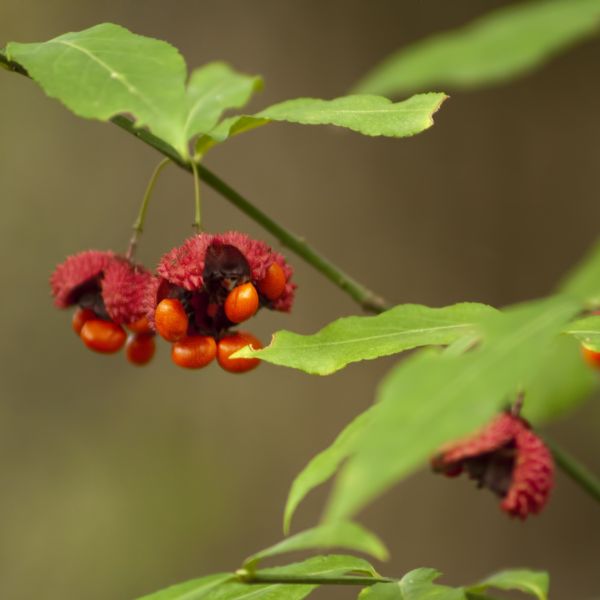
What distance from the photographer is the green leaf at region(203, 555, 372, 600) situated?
905 mm

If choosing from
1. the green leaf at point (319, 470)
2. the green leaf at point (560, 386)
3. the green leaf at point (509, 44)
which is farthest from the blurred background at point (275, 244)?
the green leaf at point (509, 44)

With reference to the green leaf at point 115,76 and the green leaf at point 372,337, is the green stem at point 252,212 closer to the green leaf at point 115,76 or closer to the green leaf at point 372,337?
the green leaf at point 115,76

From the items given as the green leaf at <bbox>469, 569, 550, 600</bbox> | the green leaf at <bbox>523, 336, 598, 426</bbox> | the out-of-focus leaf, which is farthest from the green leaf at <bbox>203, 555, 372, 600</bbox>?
the green leaf at <bbox>523, 336, 598, 426</bbox>

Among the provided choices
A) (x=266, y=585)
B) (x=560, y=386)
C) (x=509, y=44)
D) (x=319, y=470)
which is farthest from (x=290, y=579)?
(x=560, y=386)

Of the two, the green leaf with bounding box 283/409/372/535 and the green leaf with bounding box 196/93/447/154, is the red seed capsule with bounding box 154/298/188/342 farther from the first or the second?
the green leaf with bounding box 283/409/372/535

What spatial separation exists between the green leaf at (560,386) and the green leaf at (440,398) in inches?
45.3

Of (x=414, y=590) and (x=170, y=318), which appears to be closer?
(x=414, y=590)

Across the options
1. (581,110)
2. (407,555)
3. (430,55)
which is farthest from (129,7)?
(430,55)

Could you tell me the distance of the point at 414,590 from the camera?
0.91m

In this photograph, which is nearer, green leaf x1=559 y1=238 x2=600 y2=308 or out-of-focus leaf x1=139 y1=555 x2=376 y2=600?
green leaf x1=559 y1=238 x2=600 y2=308

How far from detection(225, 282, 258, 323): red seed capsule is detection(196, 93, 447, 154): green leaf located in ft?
0.55

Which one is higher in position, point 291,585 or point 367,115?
point 367,115

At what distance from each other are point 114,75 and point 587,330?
0.48 meters

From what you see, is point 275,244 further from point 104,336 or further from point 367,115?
point 367,115
